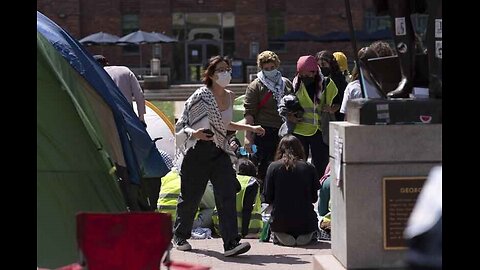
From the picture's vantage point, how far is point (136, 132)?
819 cm

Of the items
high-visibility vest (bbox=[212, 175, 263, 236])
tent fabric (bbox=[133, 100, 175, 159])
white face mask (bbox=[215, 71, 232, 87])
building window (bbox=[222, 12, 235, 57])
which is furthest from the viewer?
building window (bbox=[222, 12, 235, 57])

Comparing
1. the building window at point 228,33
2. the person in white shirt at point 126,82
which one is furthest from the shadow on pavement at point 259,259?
the building window at point 228,33

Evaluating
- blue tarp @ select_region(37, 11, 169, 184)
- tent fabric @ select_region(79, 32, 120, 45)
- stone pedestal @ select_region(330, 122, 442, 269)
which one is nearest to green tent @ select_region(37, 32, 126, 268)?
blue tarp @ select_region(37, 11, 169, 184)

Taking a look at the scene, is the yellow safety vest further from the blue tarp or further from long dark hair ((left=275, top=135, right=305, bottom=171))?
long dark hair ((left=275, top=135, right=305, bottom=171))

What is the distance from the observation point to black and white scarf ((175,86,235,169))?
805 centimetres

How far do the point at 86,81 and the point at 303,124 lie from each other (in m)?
3.33

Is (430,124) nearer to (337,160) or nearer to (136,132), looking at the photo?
(337,160)

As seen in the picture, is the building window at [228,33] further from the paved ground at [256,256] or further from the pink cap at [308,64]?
the paved ground at [256,256]

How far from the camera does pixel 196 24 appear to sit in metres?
44.8

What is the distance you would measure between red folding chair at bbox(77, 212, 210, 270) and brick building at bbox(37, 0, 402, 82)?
39071 mm

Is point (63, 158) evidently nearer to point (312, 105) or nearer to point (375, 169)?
point (375, 169)

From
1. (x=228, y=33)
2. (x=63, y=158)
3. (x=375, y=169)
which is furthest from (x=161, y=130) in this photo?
(x=228, y=33)

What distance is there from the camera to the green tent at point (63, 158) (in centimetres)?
716
